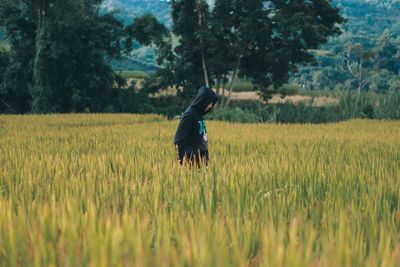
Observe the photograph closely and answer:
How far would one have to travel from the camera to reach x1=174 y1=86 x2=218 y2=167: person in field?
204 inches

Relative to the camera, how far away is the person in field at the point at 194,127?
5.18 meters

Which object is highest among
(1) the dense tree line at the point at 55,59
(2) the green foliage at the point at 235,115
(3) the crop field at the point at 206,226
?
(1) the dense tree line at the point at 55,59

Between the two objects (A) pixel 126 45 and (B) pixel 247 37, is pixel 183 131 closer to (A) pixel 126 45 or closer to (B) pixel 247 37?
(B) pixel 247 37

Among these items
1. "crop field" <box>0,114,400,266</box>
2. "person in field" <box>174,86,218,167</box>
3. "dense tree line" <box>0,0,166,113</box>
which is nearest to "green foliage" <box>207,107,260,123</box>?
"dense tree line" <box>0,0,166,113</box>

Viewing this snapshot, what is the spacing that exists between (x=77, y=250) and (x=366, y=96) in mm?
20833

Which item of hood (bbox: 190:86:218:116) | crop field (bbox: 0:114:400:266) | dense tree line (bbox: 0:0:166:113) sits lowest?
crop field (bbox: 0:114:400:266)

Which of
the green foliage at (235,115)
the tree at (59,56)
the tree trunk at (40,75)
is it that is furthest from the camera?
the tree at (59,56)

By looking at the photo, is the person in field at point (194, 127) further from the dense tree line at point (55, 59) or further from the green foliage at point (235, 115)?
the dense tree line at point (55, 59)

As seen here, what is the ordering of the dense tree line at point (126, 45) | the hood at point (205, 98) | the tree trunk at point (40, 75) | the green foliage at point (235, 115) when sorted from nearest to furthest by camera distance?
the hood at point (205, 98)
the green foliage at point (235, 115)
the tree trunk at point (40, 75)
the dense tree line at point (126, 45)

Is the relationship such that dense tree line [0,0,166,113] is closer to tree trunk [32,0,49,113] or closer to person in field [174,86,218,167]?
tree trunk [32,0,49,113]

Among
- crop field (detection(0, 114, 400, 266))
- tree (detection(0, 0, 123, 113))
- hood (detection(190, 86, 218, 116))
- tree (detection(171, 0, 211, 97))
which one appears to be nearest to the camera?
crop field (detection(0, 114, 400, 266))

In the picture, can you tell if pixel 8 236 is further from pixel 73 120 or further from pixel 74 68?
pixel 74 68

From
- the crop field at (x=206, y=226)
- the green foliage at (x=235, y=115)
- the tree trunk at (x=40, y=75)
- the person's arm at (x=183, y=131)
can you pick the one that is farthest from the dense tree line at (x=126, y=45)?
the crop field at (x=206, y=226)

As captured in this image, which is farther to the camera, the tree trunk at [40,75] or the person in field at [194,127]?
the tree trunk at [40,75]
